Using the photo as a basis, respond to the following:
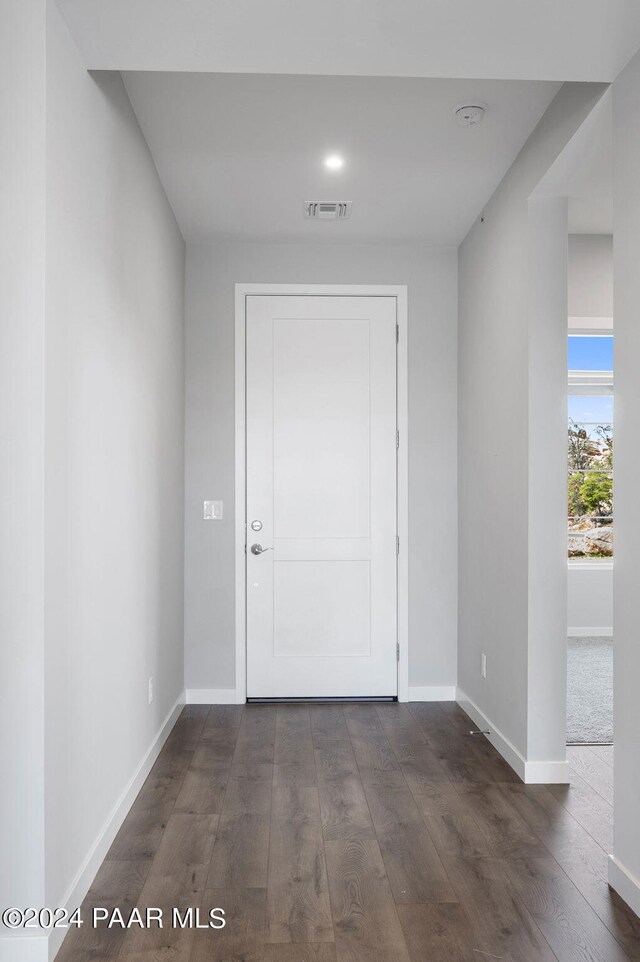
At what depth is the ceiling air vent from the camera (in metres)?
3.72

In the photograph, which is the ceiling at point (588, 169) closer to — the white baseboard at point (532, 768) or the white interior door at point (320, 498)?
the white interior door at point (320, 498)

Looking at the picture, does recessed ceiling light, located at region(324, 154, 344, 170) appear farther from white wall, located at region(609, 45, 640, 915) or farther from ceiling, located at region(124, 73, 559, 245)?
white wall, located at region(609, 45, 640, 915)

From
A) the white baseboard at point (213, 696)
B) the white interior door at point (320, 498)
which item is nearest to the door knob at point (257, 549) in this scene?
the white interior door at point (320, 498)

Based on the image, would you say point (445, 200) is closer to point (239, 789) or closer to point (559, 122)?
point (559, 122)

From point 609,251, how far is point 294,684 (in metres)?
3.13

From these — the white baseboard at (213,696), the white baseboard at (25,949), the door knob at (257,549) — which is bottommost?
the white baseboard at (213,696)

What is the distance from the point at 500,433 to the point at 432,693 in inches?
65.3

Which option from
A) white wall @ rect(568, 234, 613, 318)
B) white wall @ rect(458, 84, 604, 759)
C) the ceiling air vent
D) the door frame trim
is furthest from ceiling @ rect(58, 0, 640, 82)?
white wall @ rect(568, 234, 613, 318)

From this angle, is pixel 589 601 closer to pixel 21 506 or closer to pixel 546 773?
pixel 546 773

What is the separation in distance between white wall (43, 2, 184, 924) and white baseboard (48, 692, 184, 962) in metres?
0.03

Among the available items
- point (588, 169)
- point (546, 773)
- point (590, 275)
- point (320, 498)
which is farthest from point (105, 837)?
point (590, 275)

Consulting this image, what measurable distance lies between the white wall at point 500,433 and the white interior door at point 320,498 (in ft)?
1.51

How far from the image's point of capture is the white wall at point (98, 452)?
1.93 m

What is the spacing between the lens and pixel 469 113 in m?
2.83
